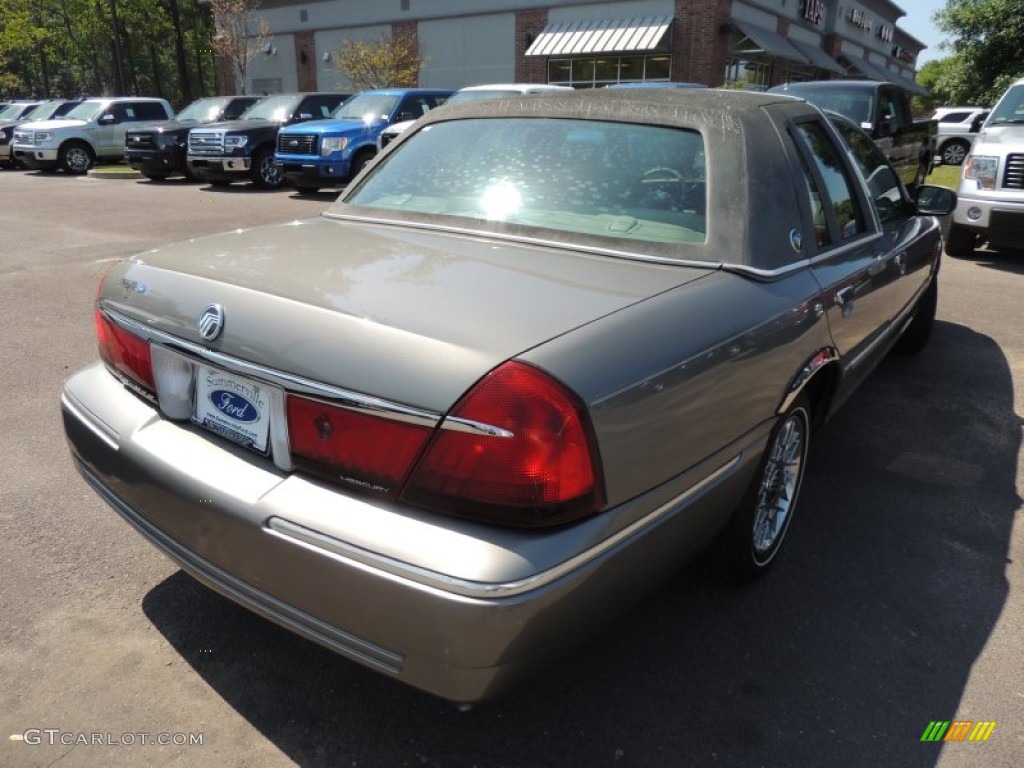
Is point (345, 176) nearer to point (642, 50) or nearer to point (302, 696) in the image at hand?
point (302, 696)

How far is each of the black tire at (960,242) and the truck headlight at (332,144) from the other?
9573mm

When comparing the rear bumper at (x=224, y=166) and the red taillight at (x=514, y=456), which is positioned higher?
the red taillight at (x=514, y=456)

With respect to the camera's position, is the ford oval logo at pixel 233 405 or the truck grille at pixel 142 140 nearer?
the ford oval logo at pixel 233 405

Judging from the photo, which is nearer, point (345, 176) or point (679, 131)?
point (679, 131)

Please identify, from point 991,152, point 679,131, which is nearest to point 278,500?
point 679,131

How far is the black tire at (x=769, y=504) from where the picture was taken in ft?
8.40

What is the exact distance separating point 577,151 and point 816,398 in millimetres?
1348

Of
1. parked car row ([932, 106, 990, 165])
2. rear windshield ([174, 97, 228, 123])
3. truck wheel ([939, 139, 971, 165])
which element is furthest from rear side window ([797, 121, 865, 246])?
truck wheel ([939, 139, 971, 165])

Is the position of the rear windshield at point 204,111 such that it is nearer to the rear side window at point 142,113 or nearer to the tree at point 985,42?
the rear side window at point 142,113

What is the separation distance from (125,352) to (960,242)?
369 inches

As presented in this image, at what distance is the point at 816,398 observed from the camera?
3.09m

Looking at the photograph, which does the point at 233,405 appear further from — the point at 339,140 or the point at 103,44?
the point at 103,44

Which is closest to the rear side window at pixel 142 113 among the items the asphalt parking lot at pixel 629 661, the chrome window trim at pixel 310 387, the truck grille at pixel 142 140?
the truck grille at pixel 142 140

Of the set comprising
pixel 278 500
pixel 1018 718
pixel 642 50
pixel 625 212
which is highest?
pixel 642 50
